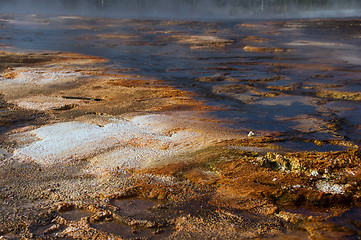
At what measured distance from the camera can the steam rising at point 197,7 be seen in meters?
39.2

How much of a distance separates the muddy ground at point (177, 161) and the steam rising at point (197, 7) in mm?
35059

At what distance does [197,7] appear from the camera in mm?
43125

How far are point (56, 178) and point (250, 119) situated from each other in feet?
7.14

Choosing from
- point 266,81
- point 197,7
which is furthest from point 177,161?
point 197,7

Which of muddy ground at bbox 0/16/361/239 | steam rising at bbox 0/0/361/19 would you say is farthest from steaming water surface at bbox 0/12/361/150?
steam rising at bbox 0/0/361/19

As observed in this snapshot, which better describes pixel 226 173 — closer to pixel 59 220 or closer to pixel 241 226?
pixel 241 226

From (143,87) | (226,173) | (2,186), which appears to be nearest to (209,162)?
(226,173)

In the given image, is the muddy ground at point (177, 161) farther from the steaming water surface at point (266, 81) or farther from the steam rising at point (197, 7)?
the steam rising at point (197, 7)

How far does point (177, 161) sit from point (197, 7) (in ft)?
139

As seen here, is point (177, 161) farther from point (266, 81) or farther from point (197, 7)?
point (197, 7)

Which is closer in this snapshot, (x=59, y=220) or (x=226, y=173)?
(x=59, y=220)

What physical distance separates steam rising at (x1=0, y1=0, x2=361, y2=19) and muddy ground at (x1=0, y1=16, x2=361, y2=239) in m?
35.1

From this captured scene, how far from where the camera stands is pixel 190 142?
329 centimetres

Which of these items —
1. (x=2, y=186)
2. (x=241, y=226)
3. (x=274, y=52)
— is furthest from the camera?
(x=274, y=52)
